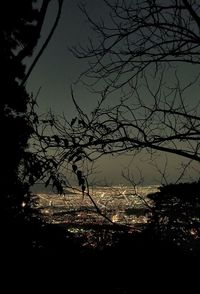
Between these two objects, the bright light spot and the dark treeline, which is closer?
the dark treeline

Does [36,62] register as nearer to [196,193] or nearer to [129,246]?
[129,246]

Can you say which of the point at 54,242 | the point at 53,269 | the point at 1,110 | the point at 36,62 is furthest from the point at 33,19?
the point at 53,269

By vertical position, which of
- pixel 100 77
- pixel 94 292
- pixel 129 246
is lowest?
pixel 94 292

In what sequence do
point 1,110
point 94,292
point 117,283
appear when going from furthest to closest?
point 1,110 < point 117,283 < point 94,292

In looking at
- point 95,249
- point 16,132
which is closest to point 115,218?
point 95,249

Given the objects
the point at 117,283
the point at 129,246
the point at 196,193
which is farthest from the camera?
the point at 196,193

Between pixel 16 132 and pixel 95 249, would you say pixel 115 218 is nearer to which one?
pixel 95 249

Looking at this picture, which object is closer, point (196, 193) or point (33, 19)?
point (196, 193)

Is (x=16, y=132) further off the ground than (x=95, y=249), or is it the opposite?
(x=16, y=132)

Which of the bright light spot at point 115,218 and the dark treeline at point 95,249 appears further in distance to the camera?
the bright light spot at point 115,218

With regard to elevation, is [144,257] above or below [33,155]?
below
